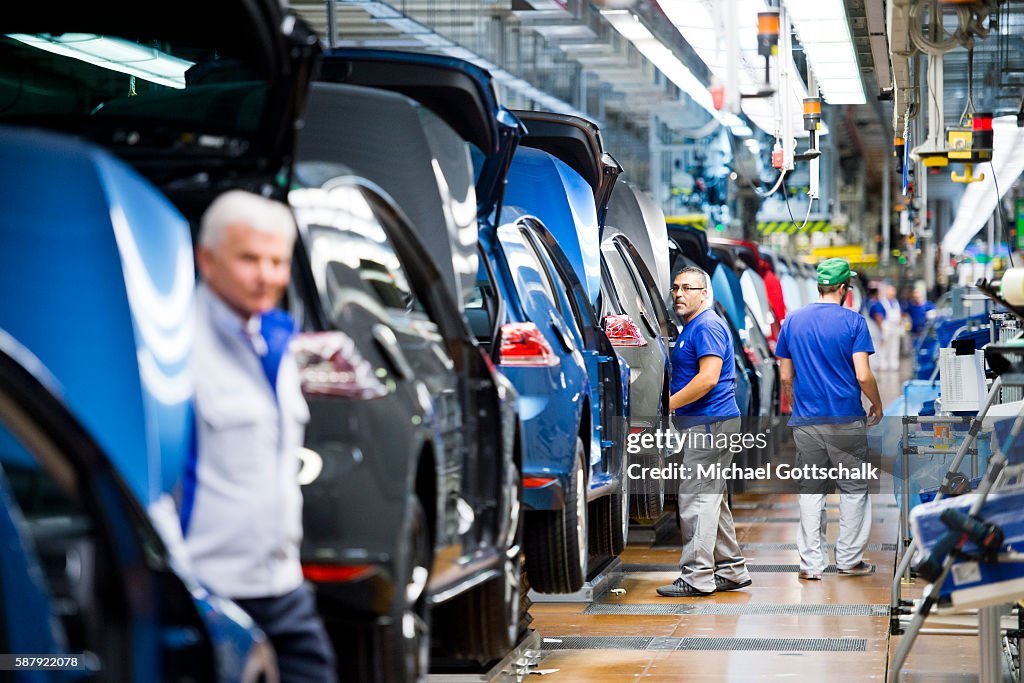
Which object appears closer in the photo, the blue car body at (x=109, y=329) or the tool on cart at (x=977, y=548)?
the blue car body at (x=109, y=329)

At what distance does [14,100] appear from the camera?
1159cm

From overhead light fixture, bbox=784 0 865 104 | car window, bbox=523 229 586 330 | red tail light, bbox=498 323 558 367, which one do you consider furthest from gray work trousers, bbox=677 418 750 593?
overhead light fixture, bbox=784 0 865 104

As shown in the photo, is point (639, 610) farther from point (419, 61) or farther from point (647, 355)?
point (419, 61)

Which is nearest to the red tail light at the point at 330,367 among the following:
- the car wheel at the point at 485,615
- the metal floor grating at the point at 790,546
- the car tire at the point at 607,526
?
the car wheel at the point at 485,615

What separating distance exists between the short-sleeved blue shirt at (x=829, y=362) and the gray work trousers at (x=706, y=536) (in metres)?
0.81

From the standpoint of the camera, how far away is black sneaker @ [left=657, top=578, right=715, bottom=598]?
9.64 metres

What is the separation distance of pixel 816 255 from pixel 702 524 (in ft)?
90.3

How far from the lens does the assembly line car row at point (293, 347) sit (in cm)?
283

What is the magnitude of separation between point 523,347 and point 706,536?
3515 millimetres

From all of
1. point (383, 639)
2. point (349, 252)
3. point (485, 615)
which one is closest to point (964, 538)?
point (485, 615)

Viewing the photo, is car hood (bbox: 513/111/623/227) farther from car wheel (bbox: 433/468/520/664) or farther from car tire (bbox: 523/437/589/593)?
car wheel (bbox: 433/468/520/664)

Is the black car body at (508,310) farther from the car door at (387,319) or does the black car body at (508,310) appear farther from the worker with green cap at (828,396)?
the worker with green cap at (828,396)

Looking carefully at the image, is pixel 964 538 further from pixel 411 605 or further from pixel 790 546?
pixel 790 546

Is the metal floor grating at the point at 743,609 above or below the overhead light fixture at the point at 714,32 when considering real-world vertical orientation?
below
